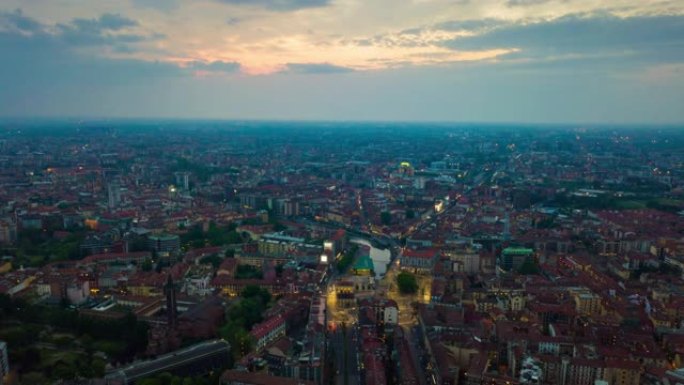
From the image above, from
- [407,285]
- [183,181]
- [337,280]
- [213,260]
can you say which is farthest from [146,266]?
[183,181]

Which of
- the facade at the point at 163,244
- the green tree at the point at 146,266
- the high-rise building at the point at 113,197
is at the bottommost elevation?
the green tree at the point at 146,266

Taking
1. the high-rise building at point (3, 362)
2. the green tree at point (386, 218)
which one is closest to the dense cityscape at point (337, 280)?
the high-rise building at point (3, 362)

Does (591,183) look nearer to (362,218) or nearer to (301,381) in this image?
(362,218)

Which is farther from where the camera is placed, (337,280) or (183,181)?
(183,181)

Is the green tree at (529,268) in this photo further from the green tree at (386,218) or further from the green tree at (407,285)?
the green tree at (386,218)

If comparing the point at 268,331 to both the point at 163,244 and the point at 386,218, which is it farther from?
the point at 386,218

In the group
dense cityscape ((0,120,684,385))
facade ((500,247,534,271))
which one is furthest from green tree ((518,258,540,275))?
facade ((500,247,534,271))

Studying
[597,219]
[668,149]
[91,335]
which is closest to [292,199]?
[597,219]

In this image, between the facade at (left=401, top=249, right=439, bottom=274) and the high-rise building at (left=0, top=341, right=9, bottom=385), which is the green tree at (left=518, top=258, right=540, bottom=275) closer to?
the facade at (left=401, top=249, right=439, bottom=274)

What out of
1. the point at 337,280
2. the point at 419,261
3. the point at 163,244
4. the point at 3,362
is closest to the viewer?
the point at 3,362
